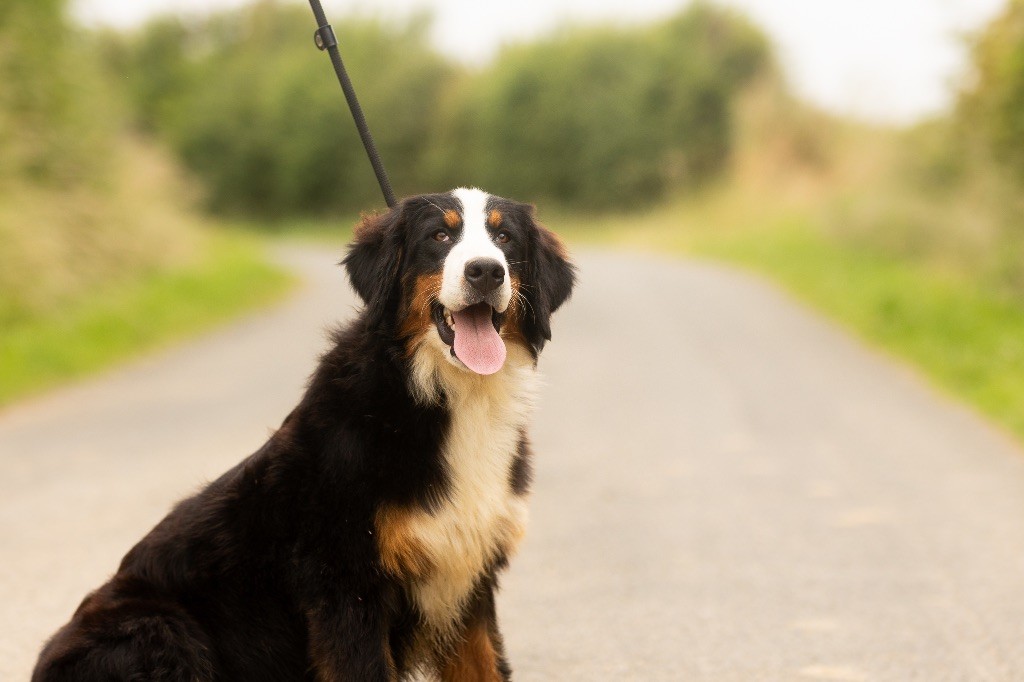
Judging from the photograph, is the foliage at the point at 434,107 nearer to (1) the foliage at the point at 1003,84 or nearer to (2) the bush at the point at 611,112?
(2) the bush at the point at 611,112

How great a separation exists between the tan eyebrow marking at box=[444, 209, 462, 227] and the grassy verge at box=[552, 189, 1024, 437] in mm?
6635

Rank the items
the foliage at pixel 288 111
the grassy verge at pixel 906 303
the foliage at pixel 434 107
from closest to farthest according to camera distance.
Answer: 1. the grassy verge at pixel 906 303
2. the foliage at pixel 434 107
3. the foliage at pixel 288 111

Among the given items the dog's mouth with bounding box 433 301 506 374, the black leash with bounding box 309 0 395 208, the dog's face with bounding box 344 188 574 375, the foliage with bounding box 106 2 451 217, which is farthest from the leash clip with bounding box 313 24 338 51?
the foliage with bounding box 106 2 451 217

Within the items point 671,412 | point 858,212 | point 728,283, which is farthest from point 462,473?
point 858,212

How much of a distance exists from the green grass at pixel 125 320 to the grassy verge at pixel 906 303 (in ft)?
26.5

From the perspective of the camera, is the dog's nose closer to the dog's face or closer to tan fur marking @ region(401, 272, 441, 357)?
the dog's face

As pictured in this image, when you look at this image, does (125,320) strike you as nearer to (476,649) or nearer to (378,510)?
(476,649)

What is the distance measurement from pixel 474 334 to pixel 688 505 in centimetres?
376

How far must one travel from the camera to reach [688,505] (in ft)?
23.7

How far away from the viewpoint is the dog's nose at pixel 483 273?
143 inches

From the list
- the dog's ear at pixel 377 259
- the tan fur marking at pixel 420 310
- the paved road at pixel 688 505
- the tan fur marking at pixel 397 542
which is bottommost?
the paved road at pixel 688 505

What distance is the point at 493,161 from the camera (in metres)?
45.6

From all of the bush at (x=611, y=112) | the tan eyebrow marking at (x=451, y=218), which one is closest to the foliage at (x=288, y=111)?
the bush at (x=611, y=112)

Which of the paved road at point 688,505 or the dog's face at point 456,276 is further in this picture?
the paved road at point 688,505
